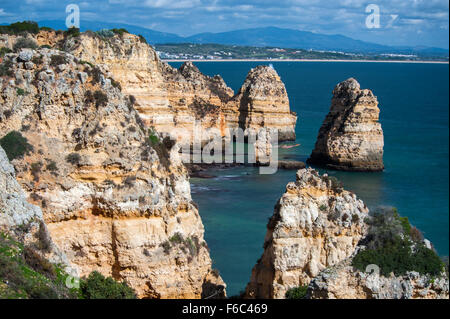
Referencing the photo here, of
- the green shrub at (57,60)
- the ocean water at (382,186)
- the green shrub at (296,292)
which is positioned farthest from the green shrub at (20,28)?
the green shrub at (296,292)

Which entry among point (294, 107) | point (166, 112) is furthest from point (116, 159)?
point (294, 107)

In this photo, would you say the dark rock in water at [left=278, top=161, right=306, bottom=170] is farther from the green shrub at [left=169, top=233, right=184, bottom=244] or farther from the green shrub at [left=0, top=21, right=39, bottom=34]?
the green shrub at [left=169, top=233, right=184, bottom=244]

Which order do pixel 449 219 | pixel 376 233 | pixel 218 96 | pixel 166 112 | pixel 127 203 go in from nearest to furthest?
1. pixel 449 219
2. pixel 376 233
3. pixel 127 203
4. pixel 166 112
5. pixel 218 96

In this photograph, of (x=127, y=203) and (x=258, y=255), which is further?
(x=258, y=255)

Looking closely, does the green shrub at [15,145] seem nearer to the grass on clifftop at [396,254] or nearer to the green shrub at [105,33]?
the grass on clifftop at [396,254]

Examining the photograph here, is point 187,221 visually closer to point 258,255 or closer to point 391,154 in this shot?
point 258,255
